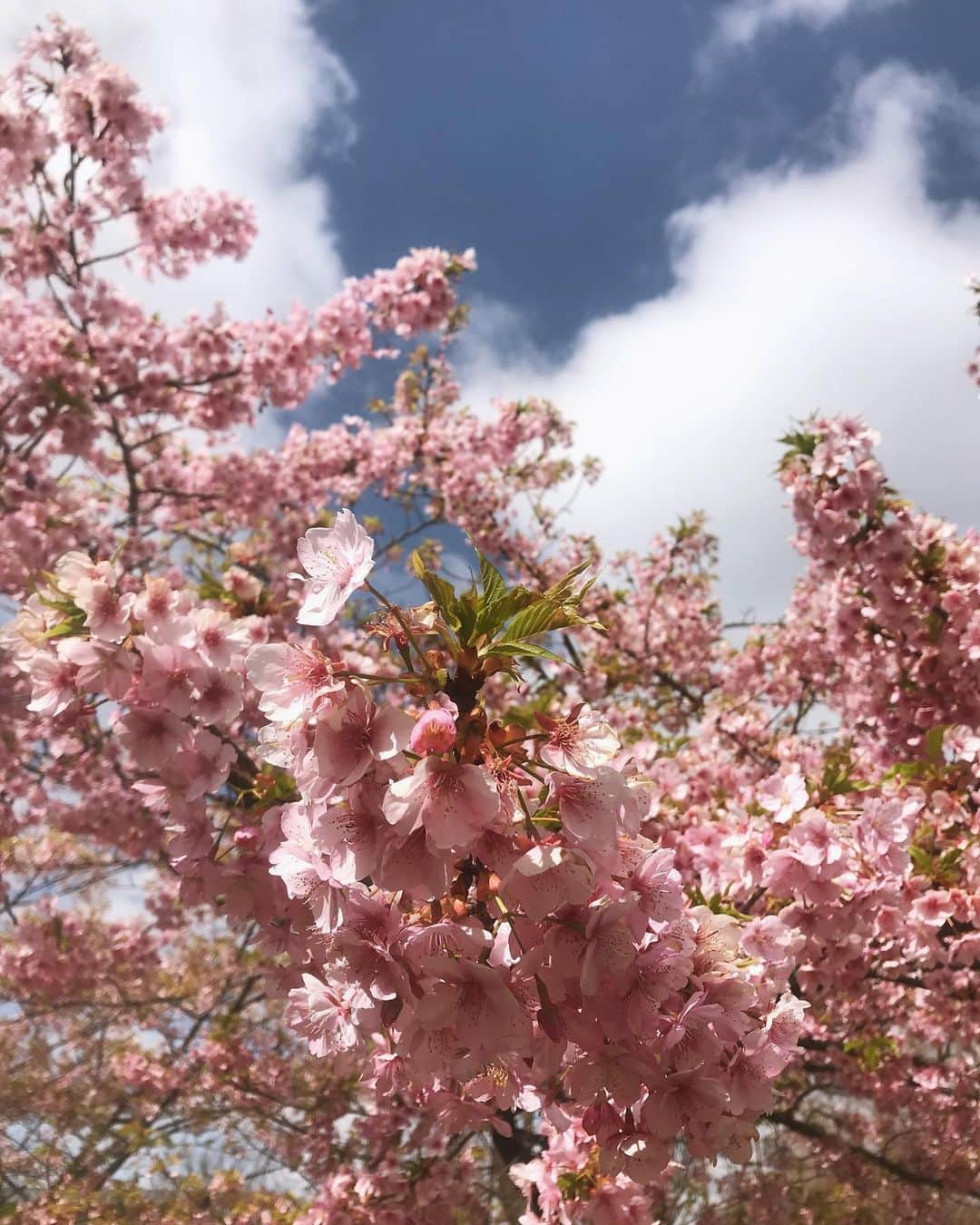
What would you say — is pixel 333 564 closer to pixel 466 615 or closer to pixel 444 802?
pixel 466 615

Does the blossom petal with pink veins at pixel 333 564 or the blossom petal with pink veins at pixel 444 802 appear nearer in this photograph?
the blossom petal with pink veins at pixel 444 802

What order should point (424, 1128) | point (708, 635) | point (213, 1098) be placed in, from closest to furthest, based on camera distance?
point (424, 1128), point (213, 1098), point (708, 635)

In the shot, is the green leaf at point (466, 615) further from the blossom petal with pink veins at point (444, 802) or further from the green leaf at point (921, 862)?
the green leaf at point (921, 862)

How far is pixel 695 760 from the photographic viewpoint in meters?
4.42

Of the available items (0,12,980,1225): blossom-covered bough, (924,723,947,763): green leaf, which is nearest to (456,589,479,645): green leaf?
(0,12,980,1225): blossom-covered bough

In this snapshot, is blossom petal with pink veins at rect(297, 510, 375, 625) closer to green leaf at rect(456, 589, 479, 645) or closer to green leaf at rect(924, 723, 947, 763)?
green leaf at rect(456, 589, 479, 645)

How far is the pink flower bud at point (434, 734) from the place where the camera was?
119 cm

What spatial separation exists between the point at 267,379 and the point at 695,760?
5.55m

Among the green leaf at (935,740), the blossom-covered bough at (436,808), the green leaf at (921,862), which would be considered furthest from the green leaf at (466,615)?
the green leaf at (935,740)

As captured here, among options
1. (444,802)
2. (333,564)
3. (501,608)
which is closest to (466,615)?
(501,608)

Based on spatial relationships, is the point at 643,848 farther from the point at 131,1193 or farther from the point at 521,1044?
the point at 131,1193

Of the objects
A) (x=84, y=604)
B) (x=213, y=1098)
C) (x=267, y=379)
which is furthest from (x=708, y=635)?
(x=84, y=604)

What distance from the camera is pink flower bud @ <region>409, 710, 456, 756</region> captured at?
3.91 ft

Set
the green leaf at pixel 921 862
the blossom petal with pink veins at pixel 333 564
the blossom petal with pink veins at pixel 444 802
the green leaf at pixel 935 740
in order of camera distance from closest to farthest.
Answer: the blossom petal with pink veins at pixel 444 802, the blossom petal with pink veins at pixel 333 564, the green leaf at pixel 921 862, the green leaf at pixel 935 740
